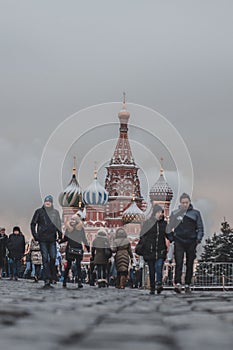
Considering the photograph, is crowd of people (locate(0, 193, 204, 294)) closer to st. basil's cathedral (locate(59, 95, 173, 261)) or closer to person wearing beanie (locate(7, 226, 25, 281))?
person wearing beanie (locate(7, 226, 25, 281))

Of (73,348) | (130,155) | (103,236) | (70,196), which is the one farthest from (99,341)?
(130,155)

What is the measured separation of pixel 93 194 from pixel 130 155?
8.94 metres

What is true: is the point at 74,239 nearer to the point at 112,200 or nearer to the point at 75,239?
the point at 75,239

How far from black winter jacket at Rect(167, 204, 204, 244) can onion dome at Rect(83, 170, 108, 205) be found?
286ft

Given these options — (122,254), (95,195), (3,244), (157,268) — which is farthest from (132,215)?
(157,268)

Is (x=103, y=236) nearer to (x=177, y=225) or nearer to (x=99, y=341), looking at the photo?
(x=177, y=225)

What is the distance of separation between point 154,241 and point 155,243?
46 mm

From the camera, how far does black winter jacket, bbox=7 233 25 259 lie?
80.3 ft

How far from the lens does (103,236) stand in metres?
22.2

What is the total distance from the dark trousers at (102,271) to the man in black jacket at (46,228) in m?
5.74

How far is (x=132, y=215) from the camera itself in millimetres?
98125

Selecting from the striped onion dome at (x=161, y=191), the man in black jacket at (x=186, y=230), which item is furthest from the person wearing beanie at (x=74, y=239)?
the striped onion dome at (x=161, y=191)

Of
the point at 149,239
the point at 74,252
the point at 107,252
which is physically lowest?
the point at 74,252

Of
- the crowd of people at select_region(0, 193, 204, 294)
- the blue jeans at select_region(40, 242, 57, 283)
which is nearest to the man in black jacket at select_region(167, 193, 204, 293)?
the crowd of people at select_region(0, 193, 204, 294)
